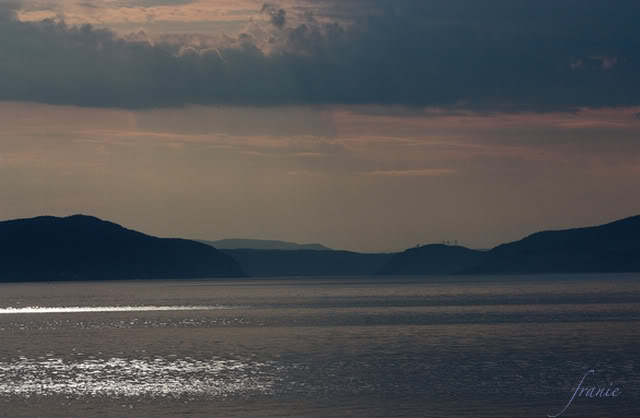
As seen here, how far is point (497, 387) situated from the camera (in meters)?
66.9

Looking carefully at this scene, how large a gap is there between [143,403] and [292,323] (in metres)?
85.1

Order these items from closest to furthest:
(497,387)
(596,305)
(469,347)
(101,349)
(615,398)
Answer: (615,398)
(497,387)
(469,347)
(101,349)
(596,305)

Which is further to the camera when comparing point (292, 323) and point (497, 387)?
point (292, 323)

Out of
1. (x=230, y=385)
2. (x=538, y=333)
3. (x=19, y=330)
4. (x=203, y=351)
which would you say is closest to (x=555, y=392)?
(x=230, y=385)

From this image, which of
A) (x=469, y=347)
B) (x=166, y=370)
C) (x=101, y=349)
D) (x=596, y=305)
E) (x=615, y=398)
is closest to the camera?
(x=615, y=398)

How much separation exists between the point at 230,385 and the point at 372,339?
1657 inches

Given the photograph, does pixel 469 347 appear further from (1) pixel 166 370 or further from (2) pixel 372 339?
(1) pixel 166 370

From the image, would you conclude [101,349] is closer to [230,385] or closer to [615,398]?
[230,385]

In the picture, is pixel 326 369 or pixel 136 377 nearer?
pixel 136 377

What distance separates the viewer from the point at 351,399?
2500 inches

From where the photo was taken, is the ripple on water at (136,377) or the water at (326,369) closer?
the water at (326,369)

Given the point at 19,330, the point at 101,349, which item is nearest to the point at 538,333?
the point at 101,349

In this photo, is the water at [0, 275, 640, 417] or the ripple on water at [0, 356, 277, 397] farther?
the ripple on water at [0, 356, 277, 397]

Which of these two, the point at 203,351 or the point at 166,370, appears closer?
the point at 166,370
